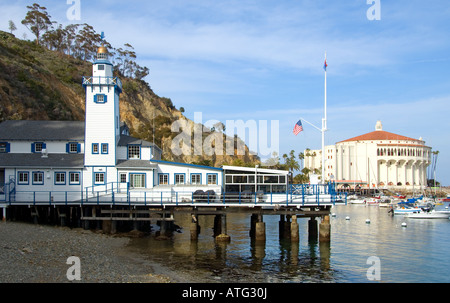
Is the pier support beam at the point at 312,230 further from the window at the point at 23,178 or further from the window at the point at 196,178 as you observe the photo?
the window at the point at 23,178

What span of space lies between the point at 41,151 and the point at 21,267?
929 inches

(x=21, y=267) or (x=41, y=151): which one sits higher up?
(x=41, y=151)

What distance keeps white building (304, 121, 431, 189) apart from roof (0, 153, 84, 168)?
465ft

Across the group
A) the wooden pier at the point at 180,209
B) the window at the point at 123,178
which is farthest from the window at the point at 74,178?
the window at the point at 123,178

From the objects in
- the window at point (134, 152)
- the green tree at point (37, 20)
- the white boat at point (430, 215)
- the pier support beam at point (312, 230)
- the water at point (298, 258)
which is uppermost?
the green tree at point (37, 20)

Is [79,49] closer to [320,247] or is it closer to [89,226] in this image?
[89,226]

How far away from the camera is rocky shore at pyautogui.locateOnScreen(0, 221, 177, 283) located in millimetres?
21359

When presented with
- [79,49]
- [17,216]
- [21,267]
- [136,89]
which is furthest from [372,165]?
[21,267]

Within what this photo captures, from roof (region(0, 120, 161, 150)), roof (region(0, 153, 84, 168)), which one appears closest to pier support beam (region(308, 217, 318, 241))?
roof (region(0, 120, 161, 150))

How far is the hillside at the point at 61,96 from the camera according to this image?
7788 cm

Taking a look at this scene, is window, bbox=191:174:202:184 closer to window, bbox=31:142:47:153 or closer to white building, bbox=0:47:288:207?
white building, bbox=0:47:288:207

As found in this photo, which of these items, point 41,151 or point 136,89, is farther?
point 136,89

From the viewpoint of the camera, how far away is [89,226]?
39375mm
